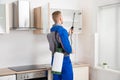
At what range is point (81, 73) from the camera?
397 centimetres

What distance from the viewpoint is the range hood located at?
3.46m

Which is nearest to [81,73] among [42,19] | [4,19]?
[42,19]

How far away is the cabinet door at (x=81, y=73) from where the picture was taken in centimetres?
390

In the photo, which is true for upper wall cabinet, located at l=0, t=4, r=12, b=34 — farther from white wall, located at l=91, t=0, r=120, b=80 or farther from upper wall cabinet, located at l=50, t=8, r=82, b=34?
white wall, located at l=91, t=0, r=120, b=80

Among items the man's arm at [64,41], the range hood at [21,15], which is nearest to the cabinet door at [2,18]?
the range hood at [21,15]

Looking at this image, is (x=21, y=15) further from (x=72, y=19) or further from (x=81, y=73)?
(x=81, y=73)

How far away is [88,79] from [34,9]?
177cm

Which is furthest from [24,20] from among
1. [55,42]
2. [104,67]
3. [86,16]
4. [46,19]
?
[104,67]

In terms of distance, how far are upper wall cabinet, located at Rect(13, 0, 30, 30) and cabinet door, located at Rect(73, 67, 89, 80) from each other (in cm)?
126

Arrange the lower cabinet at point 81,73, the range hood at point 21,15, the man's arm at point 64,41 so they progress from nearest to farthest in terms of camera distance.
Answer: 1. the man's arm at point 64,41
2. the range hood at point 21,15
3. the lower cabinet at point 81,73

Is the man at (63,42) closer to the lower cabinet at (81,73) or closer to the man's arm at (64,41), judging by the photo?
the man's arm at (64,41)

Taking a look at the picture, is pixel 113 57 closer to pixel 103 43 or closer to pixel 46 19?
pixel 103 43

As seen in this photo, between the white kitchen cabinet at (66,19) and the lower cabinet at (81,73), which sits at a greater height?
the white kitchen cabinet at (66,19)

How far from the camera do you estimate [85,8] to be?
4.37 meters
